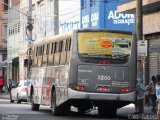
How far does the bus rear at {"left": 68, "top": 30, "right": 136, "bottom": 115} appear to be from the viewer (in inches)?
917

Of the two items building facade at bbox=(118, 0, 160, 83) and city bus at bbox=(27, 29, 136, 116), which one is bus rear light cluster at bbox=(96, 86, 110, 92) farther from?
building facade at bbox=(118, 0, 160, 83)

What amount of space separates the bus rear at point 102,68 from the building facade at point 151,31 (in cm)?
893

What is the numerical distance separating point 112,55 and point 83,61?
115 cm

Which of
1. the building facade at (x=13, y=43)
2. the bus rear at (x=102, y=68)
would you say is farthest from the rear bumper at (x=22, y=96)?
the building facade at (x=13, y=43)

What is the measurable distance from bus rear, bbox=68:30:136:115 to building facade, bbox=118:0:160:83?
8931mm

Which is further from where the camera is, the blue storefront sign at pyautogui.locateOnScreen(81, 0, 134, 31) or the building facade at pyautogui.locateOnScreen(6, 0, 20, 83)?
the building facade at pyautogui.locateOnScreen(6, 0, 20, 83)

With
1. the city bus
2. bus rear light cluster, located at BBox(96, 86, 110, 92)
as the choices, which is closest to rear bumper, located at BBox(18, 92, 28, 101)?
the city bus

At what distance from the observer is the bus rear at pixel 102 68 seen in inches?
917

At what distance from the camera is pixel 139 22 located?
82.9 ft

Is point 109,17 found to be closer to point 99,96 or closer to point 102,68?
point 102,68

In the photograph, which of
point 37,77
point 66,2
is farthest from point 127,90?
point 66,2

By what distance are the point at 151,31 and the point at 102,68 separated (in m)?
11.0

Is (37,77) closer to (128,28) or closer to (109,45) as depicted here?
(109,45)

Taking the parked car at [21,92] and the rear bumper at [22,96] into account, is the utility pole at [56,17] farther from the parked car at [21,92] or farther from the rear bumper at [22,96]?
the rear bumper at [22,96]
